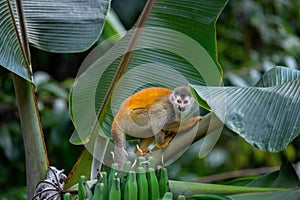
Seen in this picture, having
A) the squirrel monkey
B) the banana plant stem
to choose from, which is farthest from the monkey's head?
the banana plant stem

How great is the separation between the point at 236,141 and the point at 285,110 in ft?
6.37

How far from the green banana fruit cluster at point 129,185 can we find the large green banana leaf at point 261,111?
0.17m

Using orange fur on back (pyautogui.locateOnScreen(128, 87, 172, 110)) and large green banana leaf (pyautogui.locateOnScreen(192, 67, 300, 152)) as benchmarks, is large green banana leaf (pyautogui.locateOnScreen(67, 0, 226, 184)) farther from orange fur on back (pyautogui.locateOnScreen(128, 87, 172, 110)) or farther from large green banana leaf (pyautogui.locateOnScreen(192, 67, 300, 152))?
large green banana leaf (pyautogui.locateOnScreen(192, 67, 300, 152))

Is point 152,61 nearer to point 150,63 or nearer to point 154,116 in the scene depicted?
point 150,63

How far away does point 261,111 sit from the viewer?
89 centimetres

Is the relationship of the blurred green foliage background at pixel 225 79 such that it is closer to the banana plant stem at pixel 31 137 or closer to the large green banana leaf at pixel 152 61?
the large green banana leaf at pixel 152 61

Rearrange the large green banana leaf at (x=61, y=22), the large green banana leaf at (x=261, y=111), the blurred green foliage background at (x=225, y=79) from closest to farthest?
1. the large green banana leaf at (x=261, y=111)
2. the large green banana leaf at (x=61, y=22)
3. the blurred green foliage background at (x=225, y=79)

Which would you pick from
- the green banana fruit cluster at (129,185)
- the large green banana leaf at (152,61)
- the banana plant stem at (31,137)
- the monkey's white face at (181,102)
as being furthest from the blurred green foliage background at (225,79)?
the green banana fruit cluster at (129,185)

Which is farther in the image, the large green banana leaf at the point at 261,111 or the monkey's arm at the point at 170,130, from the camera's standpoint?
the monkey's arm at the point at 170,130

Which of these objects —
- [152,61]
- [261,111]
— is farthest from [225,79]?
[261,111]

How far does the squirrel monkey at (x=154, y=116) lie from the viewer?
113cm

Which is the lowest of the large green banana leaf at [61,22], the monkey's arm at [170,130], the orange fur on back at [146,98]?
the monkey's arm at [170,130]

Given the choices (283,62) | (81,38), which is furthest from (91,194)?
(283,62)

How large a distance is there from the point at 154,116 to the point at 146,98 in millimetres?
42
